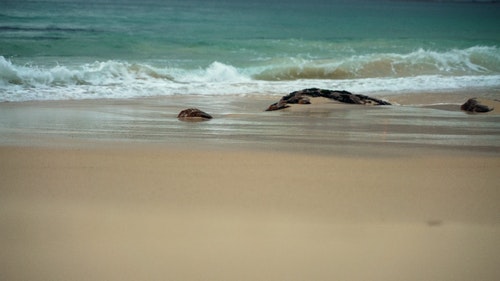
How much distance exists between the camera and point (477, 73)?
1630 cm

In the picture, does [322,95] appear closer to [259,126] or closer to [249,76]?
[259,126]

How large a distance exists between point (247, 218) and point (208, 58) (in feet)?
52.8

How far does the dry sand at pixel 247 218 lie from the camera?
3.16m

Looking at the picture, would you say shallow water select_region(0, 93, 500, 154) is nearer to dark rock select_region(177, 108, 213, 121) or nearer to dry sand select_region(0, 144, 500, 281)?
dark rock select_region(177, 108, 213, 121)

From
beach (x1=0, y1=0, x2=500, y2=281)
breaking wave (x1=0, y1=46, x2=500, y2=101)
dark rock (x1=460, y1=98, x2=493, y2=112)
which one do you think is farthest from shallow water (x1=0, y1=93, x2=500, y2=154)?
breaking wave (x1=0, y1=46, x2=500, y2=101)

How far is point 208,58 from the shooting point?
768 inches

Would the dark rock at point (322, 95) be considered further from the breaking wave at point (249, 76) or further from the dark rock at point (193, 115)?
the breaking wave at point (249, 76)

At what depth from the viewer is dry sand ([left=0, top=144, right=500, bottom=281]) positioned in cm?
316

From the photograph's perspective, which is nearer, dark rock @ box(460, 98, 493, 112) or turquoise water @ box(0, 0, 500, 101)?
dark rock @ box(460, 98, 493, 112)

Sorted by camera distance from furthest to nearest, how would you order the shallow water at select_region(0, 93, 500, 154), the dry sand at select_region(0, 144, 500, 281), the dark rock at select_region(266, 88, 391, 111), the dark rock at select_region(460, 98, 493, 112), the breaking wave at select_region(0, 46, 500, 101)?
the breaking wave at select_region(0, 46, 500, 101) < the dark rock at select_region(266, 88, 391, 111) < the dark rock at select_region(460, 98, 493, 112) < the shallow water at select_region(0, 93, 500, 154) < the dry sand at select_region(0, 144, 500, 281)

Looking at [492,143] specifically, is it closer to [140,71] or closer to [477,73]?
[140,71]

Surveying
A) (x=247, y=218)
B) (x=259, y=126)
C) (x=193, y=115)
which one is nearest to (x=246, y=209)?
(x=247, y=218)

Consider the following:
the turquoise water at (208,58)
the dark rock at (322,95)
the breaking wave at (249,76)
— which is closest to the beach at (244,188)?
the dark rock at (322,95)

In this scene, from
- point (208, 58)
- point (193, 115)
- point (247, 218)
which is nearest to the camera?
point (247, 218)
